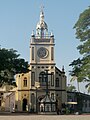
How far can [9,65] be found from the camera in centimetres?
5906

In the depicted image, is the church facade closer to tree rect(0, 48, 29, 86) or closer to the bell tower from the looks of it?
the bell tower

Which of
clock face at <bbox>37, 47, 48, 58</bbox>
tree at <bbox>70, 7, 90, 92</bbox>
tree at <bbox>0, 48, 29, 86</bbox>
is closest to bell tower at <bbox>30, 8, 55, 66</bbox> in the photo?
clock face at <bbox>37, 47, 48, 58</bbox>

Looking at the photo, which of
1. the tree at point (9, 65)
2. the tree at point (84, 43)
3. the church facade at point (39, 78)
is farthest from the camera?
the church facade at point (39, 78)

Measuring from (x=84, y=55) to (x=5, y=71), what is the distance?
18969 mm

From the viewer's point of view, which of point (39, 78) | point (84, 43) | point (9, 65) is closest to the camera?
point (84, 43)

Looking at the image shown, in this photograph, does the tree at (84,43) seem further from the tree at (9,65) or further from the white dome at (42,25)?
the white dome at (42,25)

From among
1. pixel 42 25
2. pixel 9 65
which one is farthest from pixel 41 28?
pixel 9 65

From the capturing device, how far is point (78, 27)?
43.2 m

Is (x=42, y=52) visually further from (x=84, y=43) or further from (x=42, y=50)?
(x=84, y=43)

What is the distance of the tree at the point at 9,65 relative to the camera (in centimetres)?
5791

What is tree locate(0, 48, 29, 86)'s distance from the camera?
57906 millimetres

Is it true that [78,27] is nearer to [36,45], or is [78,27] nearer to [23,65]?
[23,65]

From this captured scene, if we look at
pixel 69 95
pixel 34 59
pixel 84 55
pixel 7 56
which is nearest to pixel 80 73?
pixel 84 55

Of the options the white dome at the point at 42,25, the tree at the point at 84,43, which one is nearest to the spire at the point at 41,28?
the white dome at the point at 42,25
